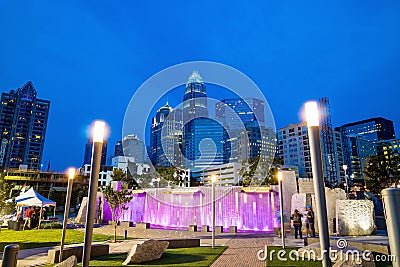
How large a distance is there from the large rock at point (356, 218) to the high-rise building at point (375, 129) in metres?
155

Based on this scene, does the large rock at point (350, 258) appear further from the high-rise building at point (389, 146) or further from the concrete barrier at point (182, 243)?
the high-rise building at point (389, 146)

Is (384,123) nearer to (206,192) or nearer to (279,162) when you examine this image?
(279,162)

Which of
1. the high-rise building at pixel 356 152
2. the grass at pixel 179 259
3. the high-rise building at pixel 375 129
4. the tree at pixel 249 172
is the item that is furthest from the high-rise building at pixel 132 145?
the high-rise building at pixel 375 129

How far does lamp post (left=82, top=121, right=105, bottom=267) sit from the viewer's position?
10.4ft

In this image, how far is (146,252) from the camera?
291 inches

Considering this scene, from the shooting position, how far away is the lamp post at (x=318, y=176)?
98.0 inches

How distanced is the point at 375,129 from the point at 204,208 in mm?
160461

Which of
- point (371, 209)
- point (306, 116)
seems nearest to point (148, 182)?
point (371, 209)

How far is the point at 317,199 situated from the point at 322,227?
252 mm

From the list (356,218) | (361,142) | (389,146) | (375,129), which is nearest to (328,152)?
(389,146)

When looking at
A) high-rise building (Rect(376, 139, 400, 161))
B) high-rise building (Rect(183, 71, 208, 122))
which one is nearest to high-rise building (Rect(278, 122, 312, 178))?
high-rise building (Rect(376, 139, 400, 161))

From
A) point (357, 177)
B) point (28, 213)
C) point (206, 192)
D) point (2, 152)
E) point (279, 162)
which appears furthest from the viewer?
point (357, 177)

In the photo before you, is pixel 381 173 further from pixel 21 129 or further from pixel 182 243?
pixel 21 129

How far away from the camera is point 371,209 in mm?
11625
